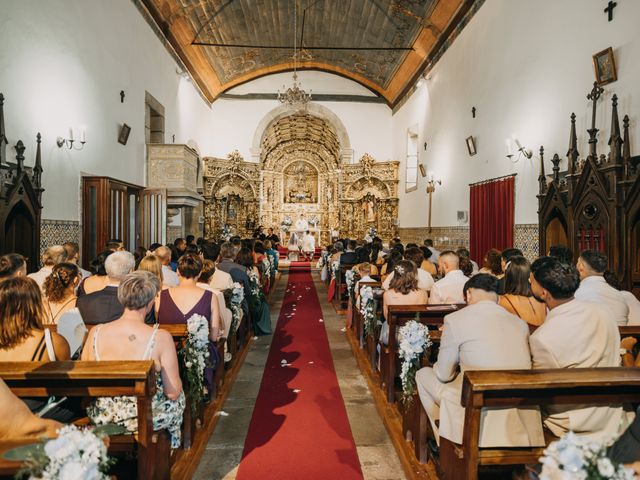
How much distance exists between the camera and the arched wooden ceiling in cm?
1205

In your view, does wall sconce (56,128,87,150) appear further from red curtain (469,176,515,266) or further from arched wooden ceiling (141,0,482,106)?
red curtain (469,176,515,266)

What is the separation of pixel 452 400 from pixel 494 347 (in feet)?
1.15

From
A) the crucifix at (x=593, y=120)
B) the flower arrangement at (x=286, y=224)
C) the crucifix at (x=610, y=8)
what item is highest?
the crucifix at (x=610, y=8)

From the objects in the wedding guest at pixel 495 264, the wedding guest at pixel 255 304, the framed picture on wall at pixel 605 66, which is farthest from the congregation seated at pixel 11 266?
the framed picture on wall at pixel 605 66

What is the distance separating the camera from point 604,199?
564cm

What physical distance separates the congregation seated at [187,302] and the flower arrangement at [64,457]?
2.20 m

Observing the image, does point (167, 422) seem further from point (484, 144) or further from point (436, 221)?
point (436, 221)

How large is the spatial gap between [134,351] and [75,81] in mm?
6751

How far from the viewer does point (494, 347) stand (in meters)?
2.38

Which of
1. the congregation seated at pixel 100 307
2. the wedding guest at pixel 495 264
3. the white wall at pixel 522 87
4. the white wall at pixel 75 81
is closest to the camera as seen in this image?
the congregation seated at pixel 100 307

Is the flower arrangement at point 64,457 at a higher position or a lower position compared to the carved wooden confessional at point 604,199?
lower

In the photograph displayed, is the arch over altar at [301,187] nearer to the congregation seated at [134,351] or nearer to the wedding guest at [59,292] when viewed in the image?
the wedding guest at [59,292]

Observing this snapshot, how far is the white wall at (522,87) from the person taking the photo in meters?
5.97

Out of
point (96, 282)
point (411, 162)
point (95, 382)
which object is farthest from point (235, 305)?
point (411, 162)
